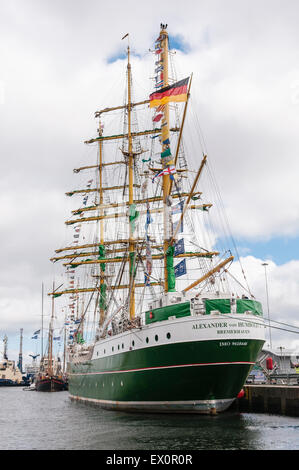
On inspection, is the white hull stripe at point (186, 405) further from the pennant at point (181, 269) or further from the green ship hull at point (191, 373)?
the pennant at point (181, 269)

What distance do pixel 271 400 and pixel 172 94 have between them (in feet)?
63.7

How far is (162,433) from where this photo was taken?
67.2 ft

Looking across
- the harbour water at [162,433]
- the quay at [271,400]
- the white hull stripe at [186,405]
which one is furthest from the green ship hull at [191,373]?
the quay at [271,400]

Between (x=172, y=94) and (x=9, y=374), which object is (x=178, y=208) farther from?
(x=9, y=374)

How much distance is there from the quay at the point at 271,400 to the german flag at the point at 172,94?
59.0 feet

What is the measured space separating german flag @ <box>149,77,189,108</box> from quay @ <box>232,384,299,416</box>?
17981 millimetres

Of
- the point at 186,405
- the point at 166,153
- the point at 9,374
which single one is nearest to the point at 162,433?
the point at 186,405

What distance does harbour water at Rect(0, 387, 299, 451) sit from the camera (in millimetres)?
18312

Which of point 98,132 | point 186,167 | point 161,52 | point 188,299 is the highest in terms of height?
point 98,132

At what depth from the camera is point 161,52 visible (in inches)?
1409

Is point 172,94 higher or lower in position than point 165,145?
higher
